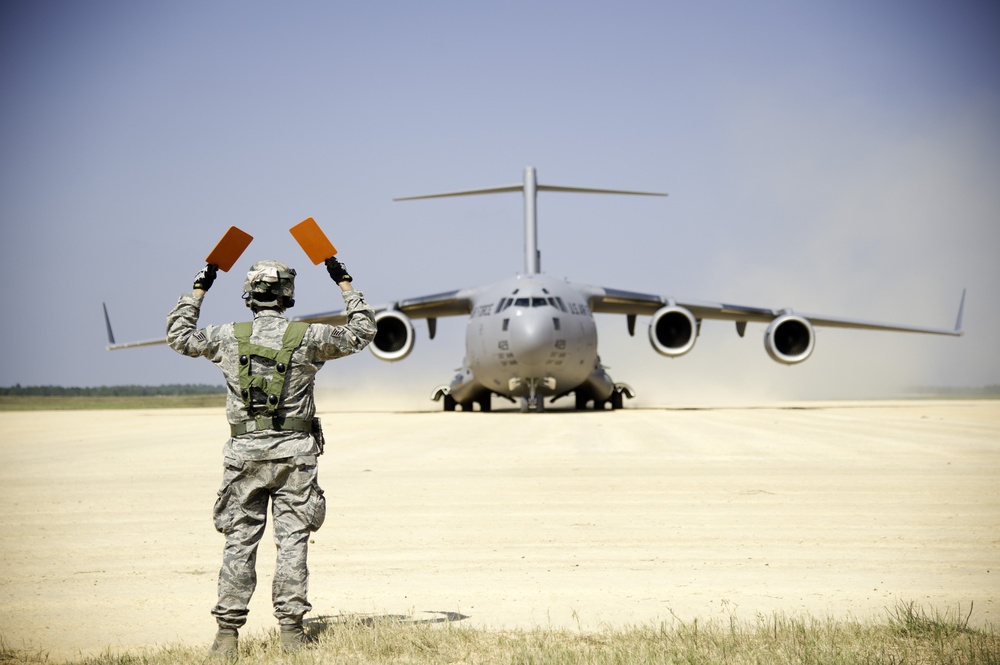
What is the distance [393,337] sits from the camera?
2553 cm

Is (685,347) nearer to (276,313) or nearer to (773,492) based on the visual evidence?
(773,492)

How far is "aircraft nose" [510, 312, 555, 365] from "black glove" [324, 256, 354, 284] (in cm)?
1751

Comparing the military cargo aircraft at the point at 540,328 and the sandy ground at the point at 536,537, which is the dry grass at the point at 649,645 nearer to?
the sandy ground at the point at 536,537

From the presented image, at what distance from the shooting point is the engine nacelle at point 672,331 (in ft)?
84.6

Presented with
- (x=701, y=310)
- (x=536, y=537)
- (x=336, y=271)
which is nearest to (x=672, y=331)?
(x=701, y=310)

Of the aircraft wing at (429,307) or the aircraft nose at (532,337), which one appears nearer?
the aircraft nose at (532,337)

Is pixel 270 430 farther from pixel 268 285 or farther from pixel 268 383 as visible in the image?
pixel 268 285

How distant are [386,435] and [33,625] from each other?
1247 cm

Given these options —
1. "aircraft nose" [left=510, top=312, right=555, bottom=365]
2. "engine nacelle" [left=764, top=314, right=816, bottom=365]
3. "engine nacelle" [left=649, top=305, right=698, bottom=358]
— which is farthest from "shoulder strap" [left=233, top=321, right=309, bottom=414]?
"engine nacelle" [left=764, top=314, right=816, bottom=365]

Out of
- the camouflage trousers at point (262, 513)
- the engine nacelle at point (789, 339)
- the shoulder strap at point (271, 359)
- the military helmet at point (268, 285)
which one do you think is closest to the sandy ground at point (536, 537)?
the camouflage trousers at point (262, 513)

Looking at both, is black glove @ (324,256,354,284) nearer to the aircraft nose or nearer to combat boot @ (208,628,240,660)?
combat boot @ (208,628,240,660)

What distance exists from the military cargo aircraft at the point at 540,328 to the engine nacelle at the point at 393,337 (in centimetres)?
2

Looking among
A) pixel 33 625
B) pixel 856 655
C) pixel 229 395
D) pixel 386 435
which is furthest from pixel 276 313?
pixel 386 435

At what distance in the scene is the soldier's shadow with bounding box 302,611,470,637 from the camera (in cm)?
470
